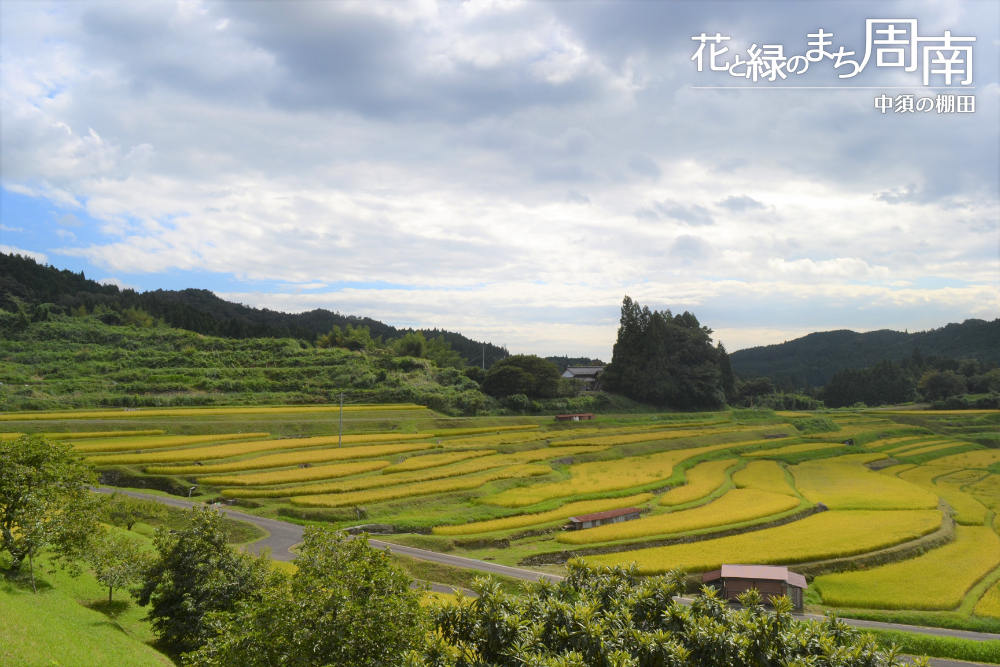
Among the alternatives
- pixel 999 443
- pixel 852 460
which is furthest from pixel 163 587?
pixel 999 443

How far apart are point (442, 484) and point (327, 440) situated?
17.1m

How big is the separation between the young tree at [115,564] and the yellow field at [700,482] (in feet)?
109

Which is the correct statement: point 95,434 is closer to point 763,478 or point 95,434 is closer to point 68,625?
point 68,625

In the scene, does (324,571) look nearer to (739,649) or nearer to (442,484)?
(739,649)

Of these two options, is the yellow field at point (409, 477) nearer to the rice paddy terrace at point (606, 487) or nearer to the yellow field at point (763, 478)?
the rice paddy terrace at point (606, 487)

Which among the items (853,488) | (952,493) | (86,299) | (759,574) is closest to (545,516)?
(759,574)

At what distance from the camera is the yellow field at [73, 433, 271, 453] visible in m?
46.1

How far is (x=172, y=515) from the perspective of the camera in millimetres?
34844

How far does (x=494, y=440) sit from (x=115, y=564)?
45245mm

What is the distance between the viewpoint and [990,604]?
25438mm

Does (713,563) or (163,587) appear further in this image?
(713,563)

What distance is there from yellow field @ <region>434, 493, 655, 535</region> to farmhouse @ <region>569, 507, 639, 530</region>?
152 centimetres

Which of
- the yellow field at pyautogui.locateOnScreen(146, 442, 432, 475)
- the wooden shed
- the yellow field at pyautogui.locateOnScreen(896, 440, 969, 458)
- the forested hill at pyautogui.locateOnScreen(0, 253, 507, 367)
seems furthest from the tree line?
the forested hill at pyautogui.locateOnScreen(0, 253, 507, 367)

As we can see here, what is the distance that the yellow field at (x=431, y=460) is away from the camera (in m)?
49.4
